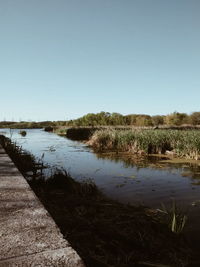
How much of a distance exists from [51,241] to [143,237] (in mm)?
1408

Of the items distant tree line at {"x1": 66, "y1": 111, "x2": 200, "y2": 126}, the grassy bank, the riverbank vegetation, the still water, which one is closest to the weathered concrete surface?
the riverbank vegetation

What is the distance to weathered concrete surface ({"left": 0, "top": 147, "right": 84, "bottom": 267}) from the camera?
5.59ft

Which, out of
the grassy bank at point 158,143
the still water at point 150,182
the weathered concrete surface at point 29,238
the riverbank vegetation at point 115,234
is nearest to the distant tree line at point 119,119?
the grassy bank at point 158,143

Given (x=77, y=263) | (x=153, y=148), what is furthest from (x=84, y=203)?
(x=153, y=148)

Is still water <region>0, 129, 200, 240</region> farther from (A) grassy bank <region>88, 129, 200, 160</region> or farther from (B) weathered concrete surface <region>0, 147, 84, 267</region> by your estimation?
(B) weathered concrete surface <region>0, 147, 84, 267</region>

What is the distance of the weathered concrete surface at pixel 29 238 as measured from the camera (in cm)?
170

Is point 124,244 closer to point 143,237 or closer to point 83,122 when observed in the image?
point 143,237

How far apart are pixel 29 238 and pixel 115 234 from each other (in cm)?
129

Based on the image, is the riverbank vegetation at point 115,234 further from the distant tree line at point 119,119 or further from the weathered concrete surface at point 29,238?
the distant tree line at point 119,119

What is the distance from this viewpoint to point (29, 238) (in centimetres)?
202

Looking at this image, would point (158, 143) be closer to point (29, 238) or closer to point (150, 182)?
A: point (150, 182)

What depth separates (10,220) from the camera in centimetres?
238

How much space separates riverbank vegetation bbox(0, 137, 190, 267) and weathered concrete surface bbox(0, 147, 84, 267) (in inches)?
17.4

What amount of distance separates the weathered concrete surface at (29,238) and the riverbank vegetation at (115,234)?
441 mm
